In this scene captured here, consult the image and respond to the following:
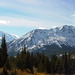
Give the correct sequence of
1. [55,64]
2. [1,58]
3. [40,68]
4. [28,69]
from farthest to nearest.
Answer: [55,64] → [40,68] → [28,69] → [1,58]

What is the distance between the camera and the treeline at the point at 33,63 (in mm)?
43756

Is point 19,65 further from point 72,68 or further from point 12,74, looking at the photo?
point 72,68

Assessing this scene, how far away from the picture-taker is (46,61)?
7156 cm

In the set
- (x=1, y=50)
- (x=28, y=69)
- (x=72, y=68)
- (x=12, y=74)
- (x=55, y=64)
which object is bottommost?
(x=72, y=68)

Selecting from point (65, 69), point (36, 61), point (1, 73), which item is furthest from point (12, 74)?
point (65, 69)

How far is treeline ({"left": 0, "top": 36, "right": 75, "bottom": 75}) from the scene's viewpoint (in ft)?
144

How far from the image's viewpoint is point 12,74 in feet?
97.8

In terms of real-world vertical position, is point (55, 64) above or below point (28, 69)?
below

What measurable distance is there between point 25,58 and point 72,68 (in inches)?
2238

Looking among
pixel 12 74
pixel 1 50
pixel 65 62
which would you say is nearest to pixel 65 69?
pixel 65 62

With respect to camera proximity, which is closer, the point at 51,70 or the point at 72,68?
the point at 51,70

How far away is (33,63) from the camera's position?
6862 centimetres

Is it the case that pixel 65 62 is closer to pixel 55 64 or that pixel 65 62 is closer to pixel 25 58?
pixel 55 64

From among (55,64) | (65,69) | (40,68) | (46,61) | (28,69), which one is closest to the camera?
(28,69)
